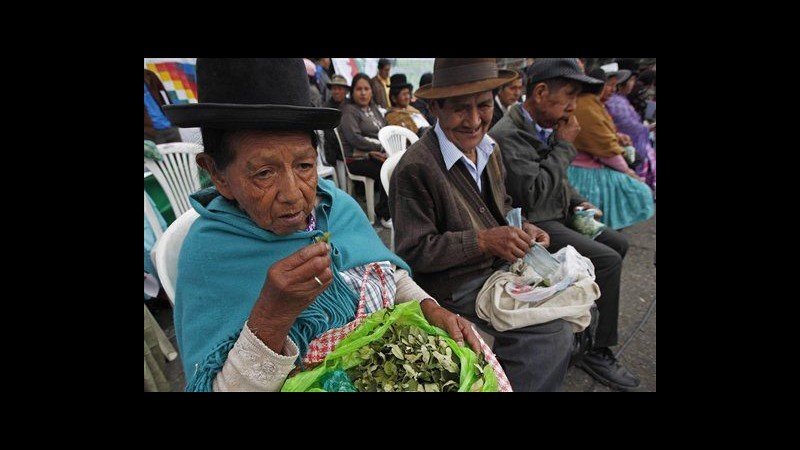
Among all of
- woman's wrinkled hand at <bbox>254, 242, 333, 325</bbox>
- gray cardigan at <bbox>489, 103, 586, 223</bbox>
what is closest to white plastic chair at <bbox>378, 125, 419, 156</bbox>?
gray cardigan at <bbox>489, 103, 586, 223</bbox>

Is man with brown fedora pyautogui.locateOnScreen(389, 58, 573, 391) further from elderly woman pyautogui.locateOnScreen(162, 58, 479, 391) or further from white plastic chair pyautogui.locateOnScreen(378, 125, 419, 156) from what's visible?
white plastic chair pyautogui.locateOnScreen(378, 125, 419, 156)

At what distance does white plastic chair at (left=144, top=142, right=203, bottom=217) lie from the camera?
9.78 feet

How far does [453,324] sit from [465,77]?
4.18ft

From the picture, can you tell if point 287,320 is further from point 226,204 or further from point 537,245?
point 537,245

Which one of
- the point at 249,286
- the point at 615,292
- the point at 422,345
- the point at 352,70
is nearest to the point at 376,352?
the point at 422,345

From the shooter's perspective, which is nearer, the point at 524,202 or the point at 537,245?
the point at 537,245

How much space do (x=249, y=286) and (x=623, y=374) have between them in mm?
2455

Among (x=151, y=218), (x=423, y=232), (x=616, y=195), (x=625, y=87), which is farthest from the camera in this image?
(x=625, y=87)

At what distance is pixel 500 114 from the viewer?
441cm

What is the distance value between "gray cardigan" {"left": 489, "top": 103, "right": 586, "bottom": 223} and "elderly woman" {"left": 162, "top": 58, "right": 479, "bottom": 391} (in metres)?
1.32

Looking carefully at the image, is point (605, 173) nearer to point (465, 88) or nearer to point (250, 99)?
point (465, 88)

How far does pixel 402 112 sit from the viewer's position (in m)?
5.88

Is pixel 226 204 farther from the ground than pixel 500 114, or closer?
closer

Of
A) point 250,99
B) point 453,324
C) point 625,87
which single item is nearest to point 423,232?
point 453,324
